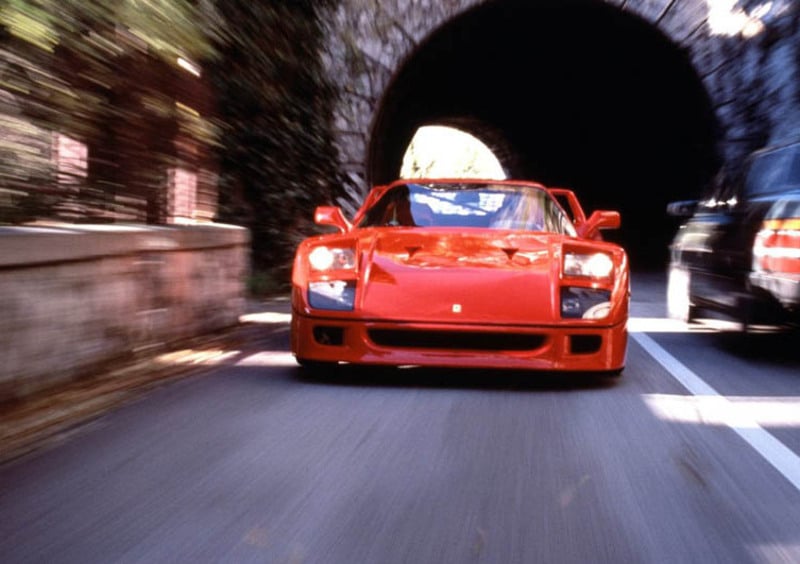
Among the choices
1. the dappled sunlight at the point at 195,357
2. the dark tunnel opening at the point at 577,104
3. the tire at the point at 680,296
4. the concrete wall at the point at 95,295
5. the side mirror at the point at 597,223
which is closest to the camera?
the concrete wall at the point at 95,295

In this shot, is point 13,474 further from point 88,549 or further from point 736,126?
point 736,126

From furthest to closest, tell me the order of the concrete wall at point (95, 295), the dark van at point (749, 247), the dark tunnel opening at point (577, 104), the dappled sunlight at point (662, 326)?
the dark tunnel opening at point (577, 104)
the dappled sunlight at point (662, 326)
the dark van at point (749, 247)
the concrete wall at point (95, 295)

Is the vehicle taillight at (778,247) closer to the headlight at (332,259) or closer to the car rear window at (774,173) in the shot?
the car rear window at (774,173)

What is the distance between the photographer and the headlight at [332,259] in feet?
21.5

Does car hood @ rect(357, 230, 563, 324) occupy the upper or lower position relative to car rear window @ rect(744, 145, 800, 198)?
lower

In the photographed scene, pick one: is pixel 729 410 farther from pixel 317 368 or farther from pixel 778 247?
pixel 317 368

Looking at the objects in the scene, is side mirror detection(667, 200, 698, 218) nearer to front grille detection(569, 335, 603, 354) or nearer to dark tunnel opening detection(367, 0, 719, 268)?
front grille detection(569, 335, 603, 354)

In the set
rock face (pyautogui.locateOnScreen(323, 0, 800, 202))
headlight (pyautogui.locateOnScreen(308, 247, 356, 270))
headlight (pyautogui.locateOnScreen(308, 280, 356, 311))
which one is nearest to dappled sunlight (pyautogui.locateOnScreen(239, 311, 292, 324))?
headlight (pyautogui.locateOnScreen(308, 247, 356, 270))

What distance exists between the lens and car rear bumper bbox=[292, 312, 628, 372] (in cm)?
626

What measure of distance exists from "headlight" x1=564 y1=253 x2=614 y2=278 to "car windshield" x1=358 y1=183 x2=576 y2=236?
2.78ft

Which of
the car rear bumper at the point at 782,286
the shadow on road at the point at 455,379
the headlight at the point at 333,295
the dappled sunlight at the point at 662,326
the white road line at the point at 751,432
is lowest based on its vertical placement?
the shadow on road at the point at 455,379

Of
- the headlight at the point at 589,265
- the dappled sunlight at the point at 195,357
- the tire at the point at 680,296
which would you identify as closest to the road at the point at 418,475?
the dappled sunlight at the point at 195,357

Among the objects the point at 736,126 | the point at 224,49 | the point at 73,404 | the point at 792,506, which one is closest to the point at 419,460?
the point at 792,506

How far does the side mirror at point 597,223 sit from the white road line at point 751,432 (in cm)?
102
